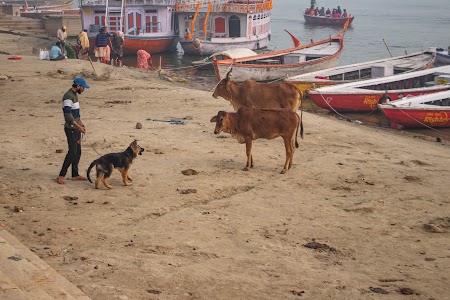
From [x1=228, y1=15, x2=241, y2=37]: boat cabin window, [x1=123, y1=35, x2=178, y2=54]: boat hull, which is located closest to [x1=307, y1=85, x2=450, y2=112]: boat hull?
[x1=123, y1=35, x2=178, y2=54]: boat hull

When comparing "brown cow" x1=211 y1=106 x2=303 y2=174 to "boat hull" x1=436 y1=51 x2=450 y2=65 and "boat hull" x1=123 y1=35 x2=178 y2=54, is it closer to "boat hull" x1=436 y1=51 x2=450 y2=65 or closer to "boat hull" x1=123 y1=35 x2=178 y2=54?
"boat hull" x1=436 y1=51 x2=450 y2=65

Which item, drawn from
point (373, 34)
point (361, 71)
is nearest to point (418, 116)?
point (361, 71)

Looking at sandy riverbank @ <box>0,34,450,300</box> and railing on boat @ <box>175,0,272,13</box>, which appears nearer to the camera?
sandy riverbank @ <box>0,34,450,300</box>

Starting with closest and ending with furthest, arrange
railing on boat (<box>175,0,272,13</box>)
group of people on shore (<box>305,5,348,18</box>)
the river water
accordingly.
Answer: the river water, railing on boat (<box>175,0,272,13</box>), group of people on shore (<box>305,5,348,18</box>)

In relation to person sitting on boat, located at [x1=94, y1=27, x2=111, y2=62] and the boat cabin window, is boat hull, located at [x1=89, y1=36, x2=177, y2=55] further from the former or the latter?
person sitting on boat, located at [x1=94, y1=27, x2=111, y2=62]

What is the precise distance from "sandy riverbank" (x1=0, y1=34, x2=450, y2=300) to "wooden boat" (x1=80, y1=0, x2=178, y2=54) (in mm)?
23152

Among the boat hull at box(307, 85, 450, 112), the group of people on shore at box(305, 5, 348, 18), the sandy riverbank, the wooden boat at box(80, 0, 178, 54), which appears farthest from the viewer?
the group of people on shore at box(305, 5, 348, 18)

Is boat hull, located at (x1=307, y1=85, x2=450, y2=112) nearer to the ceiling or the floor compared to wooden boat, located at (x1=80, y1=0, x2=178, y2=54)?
nearer to the floor

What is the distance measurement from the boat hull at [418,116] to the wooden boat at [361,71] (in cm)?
473

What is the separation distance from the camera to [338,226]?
10008 millimetres

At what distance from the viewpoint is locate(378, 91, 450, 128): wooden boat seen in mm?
21141

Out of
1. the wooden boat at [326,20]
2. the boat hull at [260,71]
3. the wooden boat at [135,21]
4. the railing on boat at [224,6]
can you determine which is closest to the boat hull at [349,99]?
the boat hull at [260,71]

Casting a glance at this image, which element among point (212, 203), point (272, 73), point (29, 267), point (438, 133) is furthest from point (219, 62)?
point (29, 267)

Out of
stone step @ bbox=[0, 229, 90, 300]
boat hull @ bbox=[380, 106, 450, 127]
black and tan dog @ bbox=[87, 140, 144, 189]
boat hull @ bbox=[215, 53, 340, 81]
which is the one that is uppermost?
black and tan dog @ bbox=[87, 140, 144, 189]
